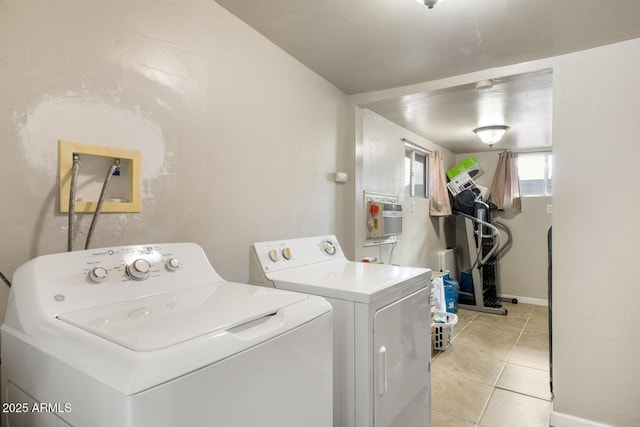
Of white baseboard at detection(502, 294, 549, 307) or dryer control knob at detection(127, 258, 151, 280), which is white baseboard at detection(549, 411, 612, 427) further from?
white baseboard at detection(502, 294, 549, 307)

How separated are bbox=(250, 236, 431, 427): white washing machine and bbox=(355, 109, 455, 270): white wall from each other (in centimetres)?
104

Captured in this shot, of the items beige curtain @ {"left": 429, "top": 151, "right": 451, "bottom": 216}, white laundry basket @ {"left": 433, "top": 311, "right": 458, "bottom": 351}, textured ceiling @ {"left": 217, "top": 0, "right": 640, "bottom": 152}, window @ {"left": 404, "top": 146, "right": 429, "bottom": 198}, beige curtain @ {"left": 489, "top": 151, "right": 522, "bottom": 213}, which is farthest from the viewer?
beige curtain @ {"left": 489, "top": 151, "right": 522, "bottom": 213}

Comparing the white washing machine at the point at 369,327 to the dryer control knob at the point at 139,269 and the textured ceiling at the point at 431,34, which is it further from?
the textured ceiling at the point at 431,34

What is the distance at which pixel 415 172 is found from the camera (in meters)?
4.28

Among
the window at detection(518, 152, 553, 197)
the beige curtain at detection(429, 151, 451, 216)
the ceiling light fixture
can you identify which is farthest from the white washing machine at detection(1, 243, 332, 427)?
the window at detection(518, 152, 553, 197)

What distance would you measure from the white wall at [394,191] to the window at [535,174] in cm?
113

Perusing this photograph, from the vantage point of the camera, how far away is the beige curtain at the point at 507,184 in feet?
15.8

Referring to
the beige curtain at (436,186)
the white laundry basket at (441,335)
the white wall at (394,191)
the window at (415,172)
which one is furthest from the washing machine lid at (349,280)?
the beige curtain at (436,186)

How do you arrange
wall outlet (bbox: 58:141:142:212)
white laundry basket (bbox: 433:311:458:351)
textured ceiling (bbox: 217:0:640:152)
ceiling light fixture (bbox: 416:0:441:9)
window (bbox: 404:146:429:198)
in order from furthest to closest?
window (bbox: 404:146:429:198)
white laundry basket (bbox: 433:311:458:351)
textured ceiling (bbox: 217:0:640:152)
ceiling light fixture (bbox: 416:0:441:9)
wall outlet (bbox: 58:141:142:212)

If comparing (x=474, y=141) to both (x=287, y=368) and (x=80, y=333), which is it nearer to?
(x=287, y=368)

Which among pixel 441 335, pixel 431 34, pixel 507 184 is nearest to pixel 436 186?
pixel 507 184

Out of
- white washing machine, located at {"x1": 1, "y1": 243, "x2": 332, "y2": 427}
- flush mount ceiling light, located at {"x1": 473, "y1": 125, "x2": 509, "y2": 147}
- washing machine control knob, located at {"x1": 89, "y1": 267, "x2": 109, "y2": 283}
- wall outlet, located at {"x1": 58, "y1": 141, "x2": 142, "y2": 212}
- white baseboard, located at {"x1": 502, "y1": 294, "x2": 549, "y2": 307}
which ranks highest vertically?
flush mount ceiling light, located at {"x1": 473, "y1": 125, "x2": 509, "y2": 147}

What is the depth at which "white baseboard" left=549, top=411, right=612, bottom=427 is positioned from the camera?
1906 millimetres

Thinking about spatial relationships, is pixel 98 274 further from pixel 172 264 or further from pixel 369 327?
pixel 369 327
